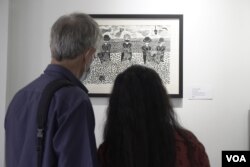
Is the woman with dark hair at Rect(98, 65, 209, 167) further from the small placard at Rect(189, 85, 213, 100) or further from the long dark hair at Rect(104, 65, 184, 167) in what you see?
the small placard at Rect(189, 85, 213, 100)

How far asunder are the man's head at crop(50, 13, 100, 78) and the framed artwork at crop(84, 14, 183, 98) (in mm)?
1325

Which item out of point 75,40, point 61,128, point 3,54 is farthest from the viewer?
point 3,54

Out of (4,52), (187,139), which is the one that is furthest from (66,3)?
(187,139)

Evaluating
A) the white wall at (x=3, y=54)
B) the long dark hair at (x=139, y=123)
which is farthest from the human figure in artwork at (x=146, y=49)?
the long dark hair at (x=139, y=123)

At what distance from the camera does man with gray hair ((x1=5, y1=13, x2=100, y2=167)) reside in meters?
0.99

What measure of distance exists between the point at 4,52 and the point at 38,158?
5.23 ft

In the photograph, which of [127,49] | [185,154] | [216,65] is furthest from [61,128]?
[216,65]

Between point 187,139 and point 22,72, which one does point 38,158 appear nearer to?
point 187,139

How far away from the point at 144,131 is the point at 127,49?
4.50ft

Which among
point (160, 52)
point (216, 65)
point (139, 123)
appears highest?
point (160, 52)

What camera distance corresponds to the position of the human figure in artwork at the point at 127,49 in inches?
97.1

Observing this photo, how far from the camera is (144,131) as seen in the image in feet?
3.82

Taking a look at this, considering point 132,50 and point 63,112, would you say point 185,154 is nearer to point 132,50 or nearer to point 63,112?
point 63,112

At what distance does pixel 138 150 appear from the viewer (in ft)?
3.81
